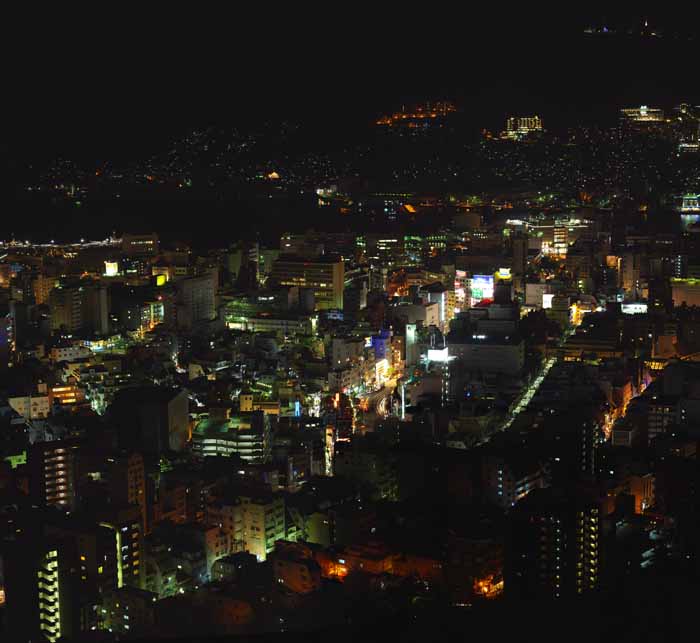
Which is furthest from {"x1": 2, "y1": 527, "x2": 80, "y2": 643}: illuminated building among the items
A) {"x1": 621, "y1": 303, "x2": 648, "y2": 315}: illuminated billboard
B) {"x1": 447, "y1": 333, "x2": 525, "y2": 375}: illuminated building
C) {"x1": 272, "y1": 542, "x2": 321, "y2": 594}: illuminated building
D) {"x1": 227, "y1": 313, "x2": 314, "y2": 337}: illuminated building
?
{"x1": 621, "y1": 303, "x2": 648, "y2": 315}: illuminated billboard

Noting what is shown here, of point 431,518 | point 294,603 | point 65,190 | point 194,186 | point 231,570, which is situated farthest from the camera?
point 194,186

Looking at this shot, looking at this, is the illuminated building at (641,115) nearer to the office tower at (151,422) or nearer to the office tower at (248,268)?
the office tower at (248,268)

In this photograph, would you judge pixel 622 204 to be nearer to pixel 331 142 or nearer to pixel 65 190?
pixel 331 142

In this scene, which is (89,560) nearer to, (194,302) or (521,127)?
(194,302)

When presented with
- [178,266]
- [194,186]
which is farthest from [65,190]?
[178,266]

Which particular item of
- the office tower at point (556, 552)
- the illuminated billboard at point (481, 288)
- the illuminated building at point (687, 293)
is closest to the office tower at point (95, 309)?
the illuminated billboard at point (481, 288)

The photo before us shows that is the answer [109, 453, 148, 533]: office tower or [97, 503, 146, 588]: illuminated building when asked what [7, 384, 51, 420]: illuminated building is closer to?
[109, 453, 148, 533]: office tower
